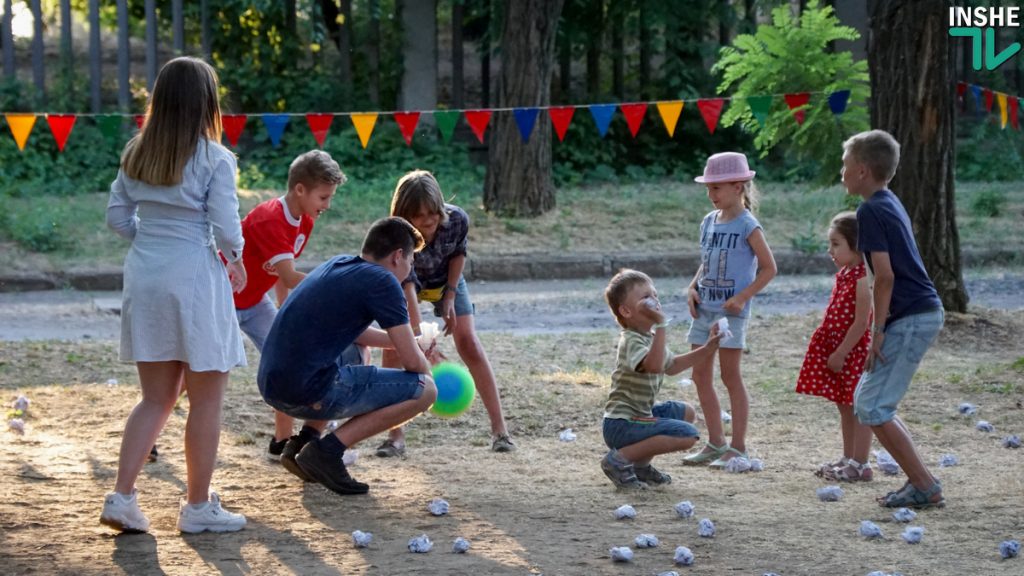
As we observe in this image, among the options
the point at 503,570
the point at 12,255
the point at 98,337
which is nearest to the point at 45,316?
the point at 98,337

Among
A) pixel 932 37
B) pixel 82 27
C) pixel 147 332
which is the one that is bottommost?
pixel 147 332

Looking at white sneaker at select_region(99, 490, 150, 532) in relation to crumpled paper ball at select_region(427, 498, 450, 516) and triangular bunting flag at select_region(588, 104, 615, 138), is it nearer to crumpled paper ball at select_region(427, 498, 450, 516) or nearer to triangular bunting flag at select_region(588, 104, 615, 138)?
crumpled paper ball at select_region(427, 498, 450, 516)

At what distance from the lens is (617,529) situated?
5043mm

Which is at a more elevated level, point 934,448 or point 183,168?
point 183,168

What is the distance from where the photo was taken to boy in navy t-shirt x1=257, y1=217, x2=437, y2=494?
5.12 m

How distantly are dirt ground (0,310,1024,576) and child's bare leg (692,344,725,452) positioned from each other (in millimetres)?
187

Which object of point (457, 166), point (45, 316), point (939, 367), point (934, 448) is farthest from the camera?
point (457, 166)

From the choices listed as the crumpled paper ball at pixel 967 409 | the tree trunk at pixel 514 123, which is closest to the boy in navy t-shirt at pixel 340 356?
the crumpled paper ball at pixel 967 409

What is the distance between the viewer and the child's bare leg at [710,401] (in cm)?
618

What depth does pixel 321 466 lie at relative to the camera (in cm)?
532

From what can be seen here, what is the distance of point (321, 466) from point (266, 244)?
112 cm

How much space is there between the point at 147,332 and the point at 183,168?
1.97 ft

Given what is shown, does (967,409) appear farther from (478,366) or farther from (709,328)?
(478,366)

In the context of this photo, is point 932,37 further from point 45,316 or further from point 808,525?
point 45,316
